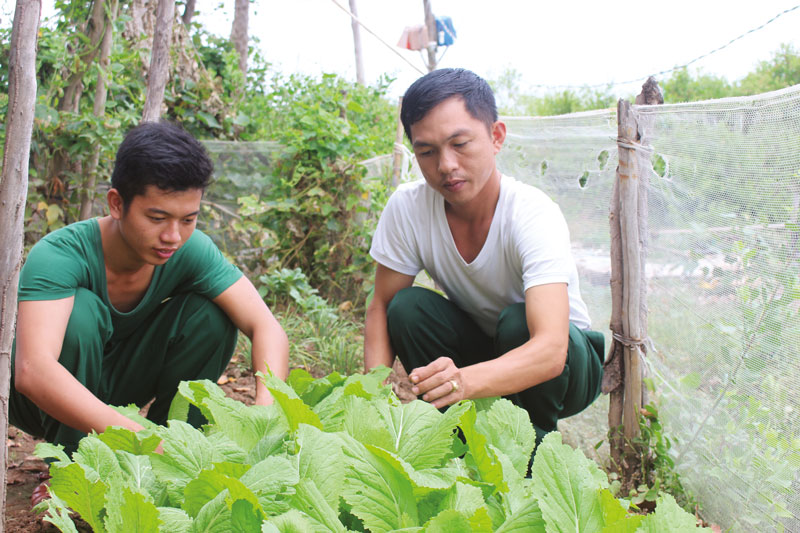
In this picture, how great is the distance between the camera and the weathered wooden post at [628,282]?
7.84ft

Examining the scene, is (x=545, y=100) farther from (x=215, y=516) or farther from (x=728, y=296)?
(x=215, y=516)

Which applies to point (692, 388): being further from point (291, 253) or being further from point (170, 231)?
point (291, 253)

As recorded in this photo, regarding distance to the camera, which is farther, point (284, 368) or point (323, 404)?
point (284, 368)

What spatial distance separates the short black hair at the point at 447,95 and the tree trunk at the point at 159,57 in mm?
1517

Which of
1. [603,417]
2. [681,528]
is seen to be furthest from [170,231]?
[603,417]

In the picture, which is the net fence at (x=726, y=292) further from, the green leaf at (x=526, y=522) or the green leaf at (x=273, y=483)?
the green leaf at (x=273, y=483)

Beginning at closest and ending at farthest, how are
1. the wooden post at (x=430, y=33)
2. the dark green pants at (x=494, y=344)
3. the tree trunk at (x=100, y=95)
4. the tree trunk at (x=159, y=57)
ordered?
1. the dark green pants at (x=494, y=344)
2. the tree trunk at (x=159, y=57)
3. the tree trunk at (x=100, y=95)
4. the wooden post at (x=430, y=33)

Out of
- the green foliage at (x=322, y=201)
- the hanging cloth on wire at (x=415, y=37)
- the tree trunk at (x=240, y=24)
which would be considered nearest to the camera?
the green foliage at (x=322, y=201)

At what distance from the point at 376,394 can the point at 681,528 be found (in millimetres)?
640

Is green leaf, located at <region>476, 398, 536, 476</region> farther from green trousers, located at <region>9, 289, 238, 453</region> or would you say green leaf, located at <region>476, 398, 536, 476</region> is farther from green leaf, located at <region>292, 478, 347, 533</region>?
green trousers, located at <region>9, 289, 238, 453</region>

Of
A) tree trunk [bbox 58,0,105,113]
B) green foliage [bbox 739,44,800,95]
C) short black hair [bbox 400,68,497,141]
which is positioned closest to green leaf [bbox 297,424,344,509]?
short black hair [bbox 400,68,497,141]

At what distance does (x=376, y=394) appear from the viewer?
1.34 meters

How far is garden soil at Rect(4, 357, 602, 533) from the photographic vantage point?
188cm

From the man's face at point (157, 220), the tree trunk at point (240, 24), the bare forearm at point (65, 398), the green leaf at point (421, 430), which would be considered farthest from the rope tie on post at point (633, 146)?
the tree trunk at point (240, 24)
